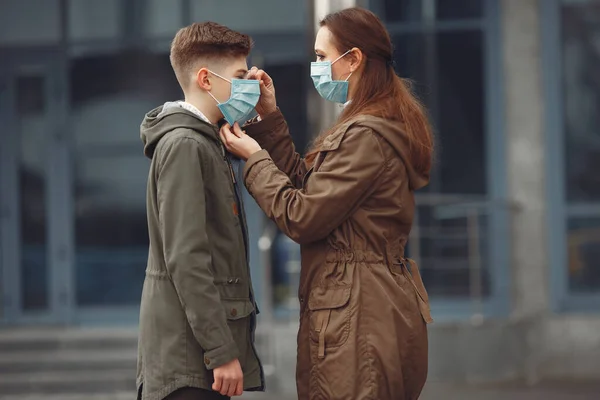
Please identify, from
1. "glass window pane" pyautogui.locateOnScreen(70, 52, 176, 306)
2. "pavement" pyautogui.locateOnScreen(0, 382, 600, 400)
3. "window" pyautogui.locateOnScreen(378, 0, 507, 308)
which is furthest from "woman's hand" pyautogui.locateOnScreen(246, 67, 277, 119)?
"glass window pane" pyautogui.locateOnScreen(70, 52, 176, 306)

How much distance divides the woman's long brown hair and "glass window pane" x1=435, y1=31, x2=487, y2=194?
5.72m

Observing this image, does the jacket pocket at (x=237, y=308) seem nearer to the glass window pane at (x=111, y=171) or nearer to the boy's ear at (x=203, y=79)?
the boy's ear at (x=203, y=79)

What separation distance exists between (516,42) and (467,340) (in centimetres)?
255

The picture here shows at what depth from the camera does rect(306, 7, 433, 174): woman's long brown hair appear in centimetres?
369

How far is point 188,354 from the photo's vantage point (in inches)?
135

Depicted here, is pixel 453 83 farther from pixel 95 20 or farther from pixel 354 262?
pixel 354 262

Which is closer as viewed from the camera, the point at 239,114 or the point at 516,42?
the point at 239,114

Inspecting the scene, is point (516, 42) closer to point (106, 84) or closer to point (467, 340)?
point (467, 340)

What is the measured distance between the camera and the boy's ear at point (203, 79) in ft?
11.9

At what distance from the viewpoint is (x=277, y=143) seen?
4.00m

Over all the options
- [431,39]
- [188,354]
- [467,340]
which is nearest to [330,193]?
[188,354]

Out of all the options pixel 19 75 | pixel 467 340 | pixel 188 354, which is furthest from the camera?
pixel 19 75

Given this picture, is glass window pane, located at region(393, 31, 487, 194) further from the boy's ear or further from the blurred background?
the boy's ear

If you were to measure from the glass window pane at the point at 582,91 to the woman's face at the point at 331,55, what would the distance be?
5869 mm
